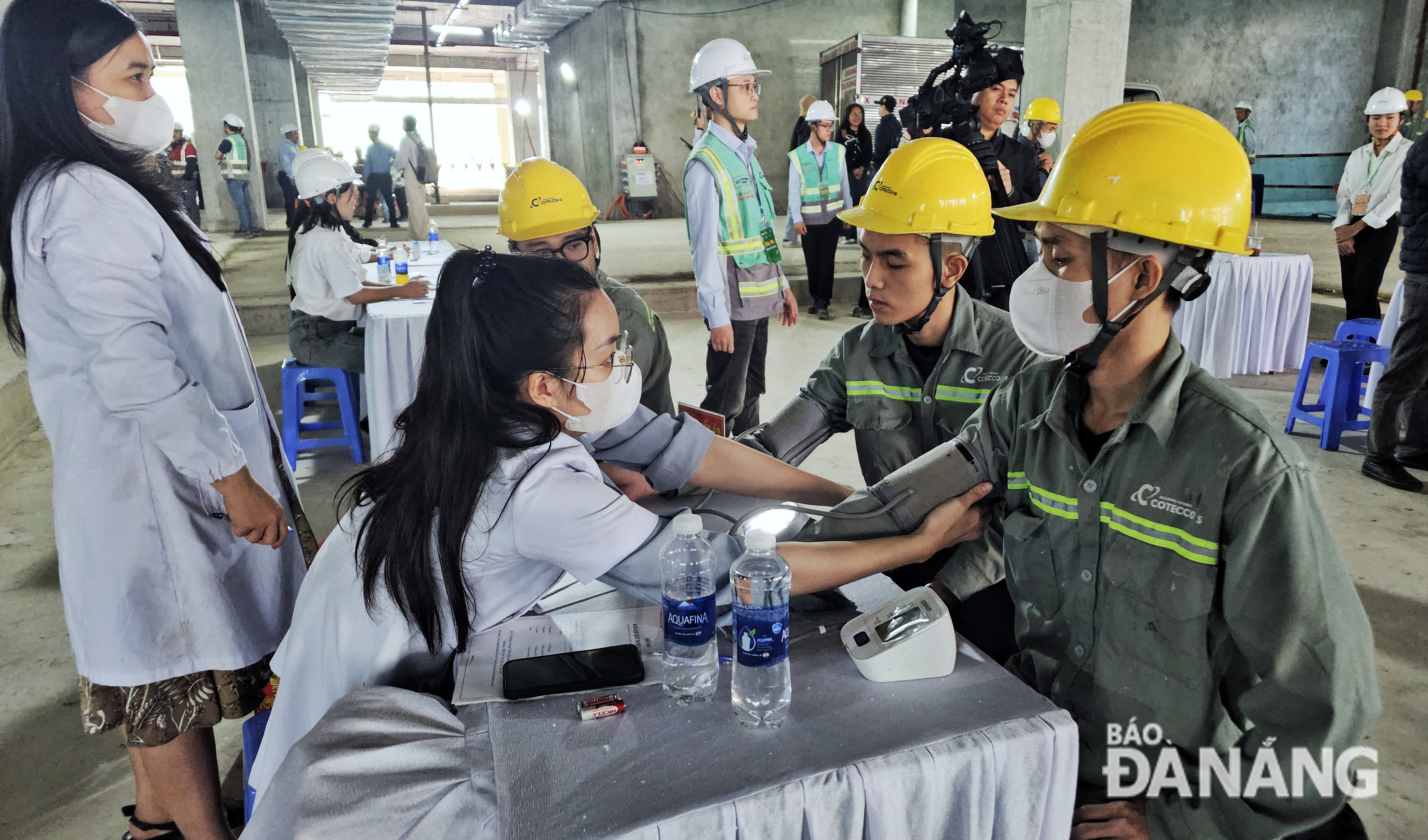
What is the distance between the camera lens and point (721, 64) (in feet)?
12.4

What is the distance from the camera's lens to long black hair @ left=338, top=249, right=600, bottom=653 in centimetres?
126

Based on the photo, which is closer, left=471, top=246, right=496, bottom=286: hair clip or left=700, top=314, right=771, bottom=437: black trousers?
left=471, top=246, right=496, bottom=286: hair clip

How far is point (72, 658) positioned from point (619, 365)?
2.41 meters

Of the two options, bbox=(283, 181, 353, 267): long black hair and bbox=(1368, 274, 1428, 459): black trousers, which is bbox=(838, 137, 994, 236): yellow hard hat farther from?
bbox=(283, 181, 353, 267): long black hair

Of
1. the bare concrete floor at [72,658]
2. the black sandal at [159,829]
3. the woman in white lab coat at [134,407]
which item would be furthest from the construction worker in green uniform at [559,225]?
the black sandal at [159,829]

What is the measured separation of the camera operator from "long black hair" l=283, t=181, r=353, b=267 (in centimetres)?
317

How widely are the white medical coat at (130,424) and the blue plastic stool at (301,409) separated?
2.85 meters

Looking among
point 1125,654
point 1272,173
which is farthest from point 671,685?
point 1272,173

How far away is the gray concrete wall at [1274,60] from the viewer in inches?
587

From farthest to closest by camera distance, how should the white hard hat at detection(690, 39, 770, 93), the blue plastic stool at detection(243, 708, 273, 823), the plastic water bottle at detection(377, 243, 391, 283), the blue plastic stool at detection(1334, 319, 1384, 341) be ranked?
1. the plastic water bottle at detection(377, 243, 391, 283)
2. the blue plastic stool at detection(1334, 319, 1384, 341)
3. the white hard hat at detection(690, 39, 770, 93)
4. the blue plastic stool at detection(243, 708, 273, 823)

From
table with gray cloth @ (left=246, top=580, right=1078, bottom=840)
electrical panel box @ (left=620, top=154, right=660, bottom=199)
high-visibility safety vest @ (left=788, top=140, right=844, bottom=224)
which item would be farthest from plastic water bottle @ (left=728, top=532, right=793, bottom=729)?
electrical panel box @ (left=620, top=154, right=660, bottom=199)

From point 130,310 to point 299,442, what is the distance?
3.12m

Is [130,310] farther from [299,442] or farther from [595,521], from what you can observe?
[299,442]

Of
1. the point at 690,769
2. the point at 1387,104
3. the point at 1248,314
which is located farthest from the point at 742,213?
the point at 1387,104
